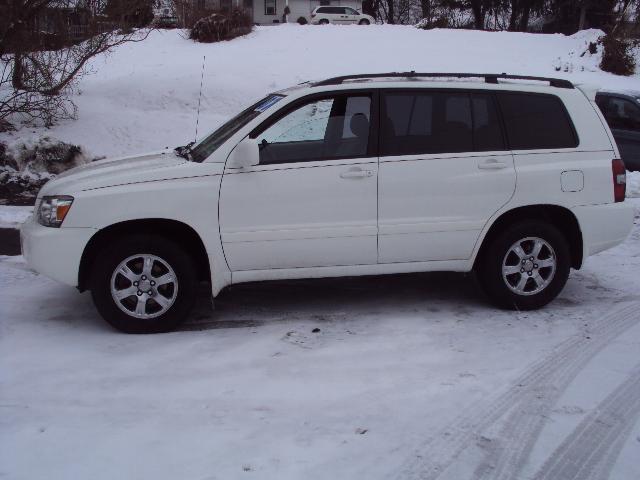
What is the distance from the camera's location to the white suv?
5164 mm

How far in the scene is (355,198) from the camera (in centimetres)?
534

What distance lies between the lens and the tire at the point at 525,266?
562cm

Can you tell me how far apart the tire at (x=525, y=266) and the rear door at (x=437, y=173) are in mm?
232

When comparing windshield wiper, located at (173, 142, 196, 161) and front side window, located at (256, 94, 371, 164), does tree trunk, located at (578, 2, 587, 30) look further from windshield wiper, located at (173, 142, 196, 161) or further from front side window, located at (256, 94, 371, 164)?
windshield wiper, located at (173, 142, 196, 161)

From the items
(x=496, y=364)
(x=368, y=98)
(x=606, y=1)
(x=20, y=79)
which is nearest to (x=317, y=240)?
(x=368, y=98)

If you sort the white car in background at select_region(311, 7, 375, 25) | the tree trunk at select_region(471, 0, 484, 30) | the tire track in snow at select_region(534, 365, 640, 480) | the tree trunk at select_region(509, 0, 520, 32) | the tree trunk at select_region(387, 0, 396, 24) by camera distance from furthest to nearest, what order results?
the tree trunk at select_region(387, 0, 396, 24), the white car in background at select_region(311, 7, 375, 25), the tree trunk at select_region(471, 0, 484, 30), the tree trunk at select_region(509, 0, 520, 32), the tire track in snow at select_region(534, 365, 640, 480)

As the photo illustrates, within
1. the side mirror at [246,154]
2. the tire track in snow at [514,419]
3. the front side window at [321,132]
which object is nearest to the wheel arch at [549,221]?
the tire track in snow at [514,419]

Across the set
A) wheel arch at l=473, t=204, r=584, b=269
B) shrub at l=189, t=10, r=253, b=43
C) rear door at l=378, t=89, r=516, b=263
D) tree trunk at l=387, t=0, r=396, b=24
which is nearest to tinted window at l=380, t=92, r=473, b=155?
rear door at l=378, t=89, r=516, b=263

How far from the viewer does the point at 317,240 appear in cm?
532

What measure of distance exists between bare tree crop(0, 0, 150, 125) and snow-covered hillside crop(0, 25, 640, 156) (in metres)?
0.56

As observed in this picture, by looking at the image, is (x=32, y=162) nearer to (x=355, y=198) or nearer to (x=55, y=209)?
(x=55, y=209)

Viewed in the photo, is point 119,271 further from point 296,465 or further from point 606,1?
point 606,1

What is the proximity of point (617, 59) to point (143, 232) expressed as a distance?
22.5 m

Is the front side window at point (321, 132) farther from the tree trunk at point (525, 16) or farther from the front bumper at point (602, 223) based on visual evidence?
the tree trunk at point (525, 16)
